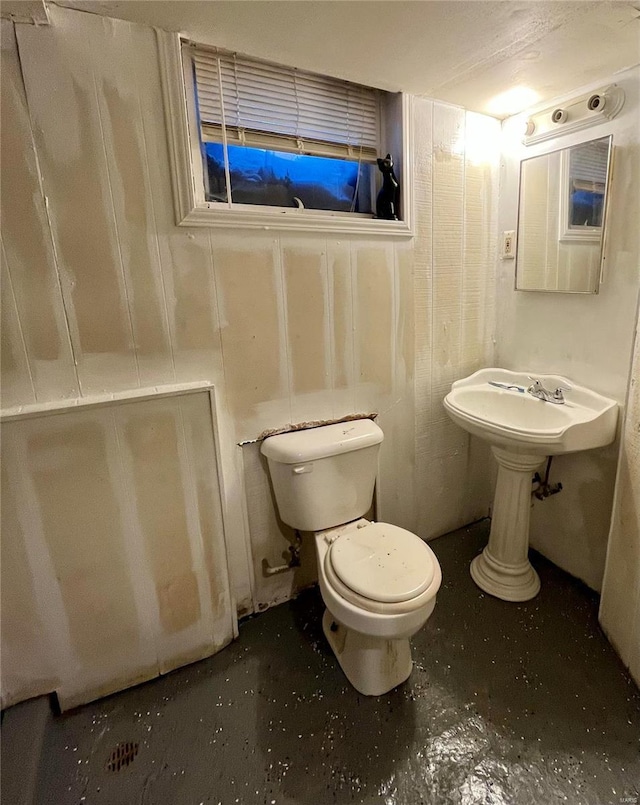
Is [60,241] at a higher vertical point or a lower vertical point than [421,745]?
higher

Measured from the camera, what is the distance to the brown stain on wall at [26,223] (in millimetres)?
1033

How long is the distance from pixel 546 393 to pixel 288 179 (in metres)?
1.32

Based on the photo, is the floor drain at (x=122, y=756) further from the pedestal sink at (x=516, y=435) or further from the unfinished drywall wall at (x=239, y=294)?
the pedestal sink at (x=516, y=435)

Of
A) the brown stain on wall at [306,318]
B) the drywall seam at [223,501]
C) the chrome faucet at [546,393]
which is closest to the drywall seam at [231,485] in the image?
the drywall seam at [223,501]

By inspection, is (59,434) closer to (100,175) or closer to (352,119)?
(100,175)

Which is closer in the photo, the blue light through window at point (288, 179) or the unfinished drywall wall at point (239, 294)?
the unfinished drywall wall at point (239, 294)

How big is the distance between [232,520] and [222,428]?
358 mm

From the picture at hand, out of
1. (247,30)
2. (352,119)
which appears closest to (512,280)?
(352,119)

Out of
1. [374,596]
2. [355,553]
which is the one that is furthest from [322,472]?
[374,596]

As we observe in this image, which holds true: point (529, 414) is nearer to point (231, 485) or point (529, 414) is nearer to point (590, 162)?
point (590, 162)

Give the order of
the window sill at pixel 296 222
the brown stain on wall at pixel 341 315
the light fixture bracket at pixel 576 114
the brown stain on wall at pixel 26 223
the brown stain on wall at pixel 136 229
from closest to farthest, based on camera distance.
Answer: the brown stain on wall at pixel 26 223 < the brown stain on wall at pixel 136 229 < the window sill at pixel 296 222 < the light fixture bracket at pixel 576 114 < the brown stain on wall at pixel 341 315

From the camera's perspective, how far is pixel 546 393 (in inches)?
67.2

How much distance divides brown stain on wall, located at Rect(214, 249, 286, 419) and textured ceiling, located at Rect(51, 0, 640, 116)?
57 cm

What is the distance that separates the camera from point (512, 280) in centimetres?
187
